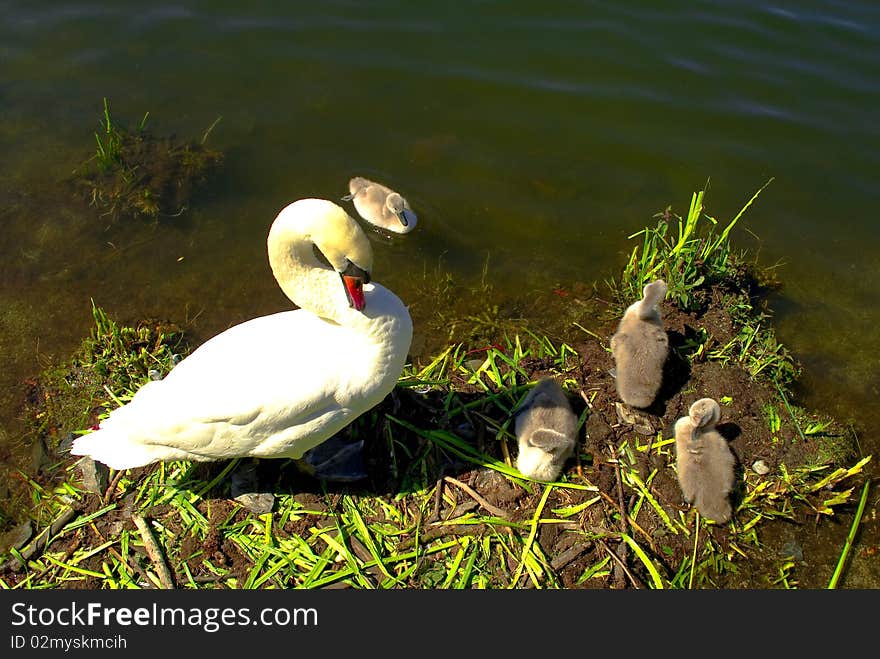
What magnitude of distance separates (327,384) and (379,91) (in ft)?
17.4

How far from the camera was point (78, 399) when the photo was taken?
203 inches

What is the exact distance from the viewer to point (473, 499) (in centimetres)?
446

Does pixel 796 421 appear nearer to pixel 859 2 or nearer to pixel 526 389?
pixel 526 389

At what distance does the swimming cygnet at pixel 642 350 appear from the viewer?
15.4 ft

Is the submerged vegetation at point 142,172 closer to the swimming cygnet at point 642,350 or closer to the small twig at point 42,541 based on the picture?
the small twig at point 42,541

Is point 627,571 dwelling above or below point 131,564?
above

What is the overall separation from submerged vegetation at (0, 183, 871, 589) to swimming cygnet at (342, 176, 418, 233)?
166cm

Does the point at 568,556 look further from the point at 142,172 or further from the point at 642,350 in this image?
the point at 142,172

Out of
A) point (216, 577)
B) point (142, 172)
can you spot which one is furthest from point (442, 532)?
point (142, 172)

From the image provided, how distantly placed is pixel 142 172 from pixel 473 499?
5.19 m

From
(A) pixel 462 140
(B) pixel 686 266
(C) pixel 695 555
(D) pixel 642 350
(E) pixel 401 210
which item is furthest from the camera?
(A) pixel 462 140

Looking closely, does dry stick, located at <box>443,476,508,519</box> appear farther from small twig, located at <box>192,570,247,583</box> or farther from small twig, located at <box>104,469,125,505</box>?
small twig, located at <box>104,469,125,505</box>

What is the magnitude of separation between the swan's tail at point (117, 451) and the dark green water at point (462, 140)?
1.70 meters

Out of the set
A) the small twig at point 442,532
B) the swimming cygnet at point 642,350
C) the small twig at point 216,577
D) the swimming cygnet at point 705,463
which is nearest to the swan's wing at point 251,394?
the small twig at point 216,577
